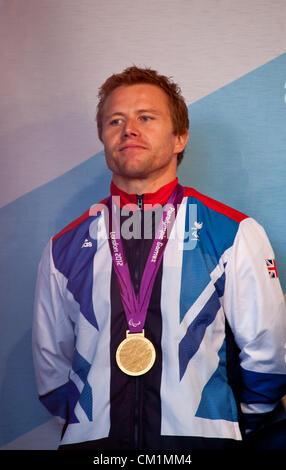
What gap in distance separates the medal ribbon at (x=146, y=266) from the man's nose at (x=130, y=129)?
25cm

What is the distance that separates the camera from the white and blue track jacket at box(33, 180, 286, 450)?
152 cm

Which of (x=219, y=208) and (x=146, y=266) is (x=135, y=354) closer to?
(x=146, y=266)

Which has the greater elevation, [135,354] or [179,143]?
[179,143]

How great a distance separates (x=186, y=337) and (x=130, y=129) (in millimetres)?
689

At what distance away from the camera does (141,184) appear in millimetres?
1777

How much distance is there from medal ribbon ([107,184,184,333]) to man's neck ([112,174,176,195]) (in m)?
0.06

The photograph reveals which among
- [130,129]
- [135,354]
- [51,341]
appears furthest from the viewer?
[51,341]

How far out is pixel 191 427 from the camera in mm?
1491

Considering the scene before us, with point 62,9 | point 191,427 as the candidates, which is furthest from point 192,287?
point 62,9

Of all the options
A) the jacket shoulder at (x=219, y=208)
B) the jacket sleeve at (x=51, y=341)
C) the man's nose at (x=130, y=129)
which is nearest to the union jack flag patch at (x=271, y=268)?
the jacket shoulder at (x=219, y=208)

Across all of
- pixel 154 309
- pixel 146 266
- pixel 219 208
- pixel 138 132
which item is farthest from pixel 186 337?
pixel 138 132

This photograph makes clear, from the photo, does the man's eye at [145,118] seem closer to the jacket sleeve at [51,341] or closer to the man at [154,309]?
the man at [154,309]

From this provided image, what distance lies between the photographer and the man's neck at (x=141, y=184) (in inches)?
69.9
